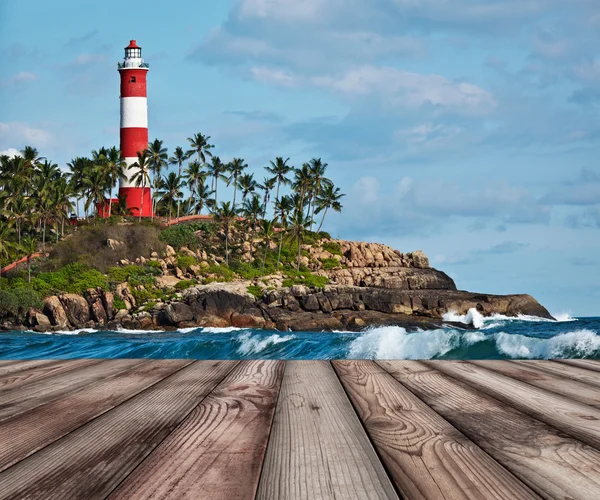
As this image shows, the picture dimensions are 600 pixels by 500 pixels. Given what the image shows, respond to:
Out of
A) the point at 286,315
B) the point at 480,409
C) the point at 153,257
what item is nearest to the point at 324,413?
the point at 480,409

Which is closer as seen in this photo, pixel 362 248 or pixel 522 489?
pixel 522 489

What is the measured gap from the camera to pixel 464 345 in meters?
16.3

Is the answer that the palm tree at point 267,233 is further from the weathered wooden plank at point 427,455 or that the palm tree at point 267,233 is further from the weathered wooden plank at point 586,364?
the weathered wooden plank at point 427,455

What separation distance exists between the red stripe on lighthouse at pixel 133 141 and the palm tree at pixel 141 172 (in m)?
0.51

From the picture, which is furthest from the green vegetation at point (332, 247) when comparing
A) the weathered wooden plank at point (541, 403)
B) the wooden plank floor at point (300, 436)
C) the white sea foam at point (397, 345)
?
the wooden plank floor at point (300, 436)

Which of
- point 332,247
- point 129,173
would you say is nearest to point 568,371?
point 129,173

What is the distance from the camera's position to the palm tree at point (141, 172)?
57.1 m

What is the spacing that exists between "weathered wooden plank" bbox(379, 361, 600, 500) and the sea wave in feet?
34.0

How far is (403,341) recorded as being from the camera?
13.6 meters

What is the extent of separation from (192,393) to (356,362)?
4.46 feet

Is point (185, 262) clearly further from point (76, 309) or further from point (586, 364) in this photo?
point (586, 364)

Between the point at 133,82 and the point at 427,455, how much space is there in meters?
56.0

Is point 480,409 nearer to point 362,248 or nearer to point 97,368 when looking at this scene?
point 97,368

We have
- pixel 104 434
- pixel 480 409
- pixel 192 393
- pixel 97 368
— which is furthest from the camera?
pixel 97 368
